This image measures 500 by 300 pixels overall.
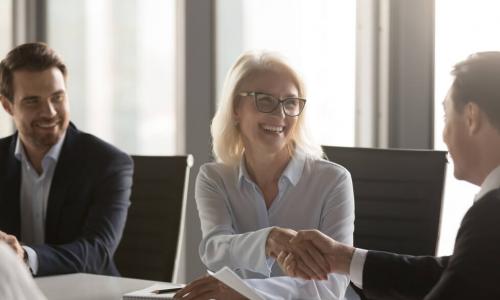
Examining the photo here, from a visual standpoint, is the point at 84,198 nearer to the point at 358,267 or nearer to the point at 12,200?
the point at 12,200

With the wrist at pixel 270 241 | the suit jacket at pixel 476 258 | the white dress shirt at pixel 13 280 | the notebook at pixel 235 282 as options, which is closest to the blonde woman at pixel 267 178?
the wrist at pixel 270 241

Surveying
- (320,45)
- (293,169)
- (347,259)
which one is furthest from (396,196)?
(320,45)

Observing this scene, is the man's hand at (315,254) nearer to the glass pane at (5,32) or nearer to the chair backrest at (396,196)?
the chair backrest at (396,196)

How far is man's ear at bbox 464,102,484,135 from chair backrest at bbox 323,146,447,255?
903 millimetres

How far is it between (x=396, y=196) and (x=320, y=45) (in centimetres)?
139

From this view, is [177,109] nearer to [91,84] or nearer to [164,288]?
[91,84]

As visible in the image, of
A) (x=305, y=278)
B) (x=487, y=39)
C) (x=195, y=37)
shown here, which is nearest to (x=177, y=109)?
(x=195, y=37)

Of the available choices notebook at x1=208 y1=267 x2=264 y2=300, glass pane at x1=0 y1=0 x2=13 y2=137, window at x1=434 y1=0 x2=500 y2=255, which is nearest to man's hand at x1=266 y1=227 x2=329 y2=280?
notebook at x1=208 y1=267 x2=264 y2=300

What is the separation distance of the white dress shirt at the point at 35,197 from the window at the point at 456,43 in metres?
1.64

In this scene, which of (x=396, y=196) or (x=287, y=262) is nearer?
(x=287, y=262)

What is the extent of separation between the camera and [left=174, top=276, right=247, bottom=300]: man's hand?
6.83 ft

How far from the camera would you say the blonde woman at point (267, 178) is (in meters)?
2.66

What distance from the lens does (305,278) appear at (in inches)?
91.0

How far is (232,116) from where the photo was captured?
289 cm
